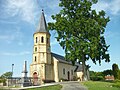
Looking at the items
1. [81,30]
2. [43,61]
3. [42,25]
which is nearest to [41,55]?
[43,61]

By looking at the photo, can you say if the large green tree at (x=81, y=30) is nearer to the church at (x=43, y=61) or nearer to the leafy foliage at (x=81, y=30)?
the leafy foliage at (x=81, y=30)

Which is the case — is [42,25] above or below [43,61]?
above

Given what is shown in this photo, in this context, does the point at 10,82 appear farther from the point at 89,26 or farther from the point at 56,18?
the point at 89,26

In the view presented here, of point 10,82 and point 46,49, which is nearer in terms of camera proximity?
point 10,82

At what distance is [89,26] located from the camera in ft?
125

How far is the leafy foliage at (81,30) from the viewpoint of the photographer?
37656mm

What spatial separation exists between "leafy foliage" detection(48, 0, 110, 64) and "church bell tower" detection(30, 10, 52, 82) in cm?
867

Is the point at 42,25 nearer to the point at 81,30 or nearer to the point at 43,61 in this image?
the point at 43,61

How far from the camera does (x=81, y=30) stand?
128 feet

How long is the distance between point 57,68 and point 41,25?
11521mm

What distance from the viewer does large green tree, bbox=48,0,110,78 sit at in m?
37.7

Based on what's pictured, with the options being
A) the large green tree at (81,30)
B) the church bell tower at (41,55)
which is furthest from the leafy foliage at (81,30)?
the church bell tower at (41,55)

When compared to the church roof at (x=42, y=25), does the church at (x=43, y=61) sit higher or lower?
lower

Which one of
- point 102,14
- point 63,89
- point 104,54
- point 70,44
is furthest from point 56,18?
point 63,89
